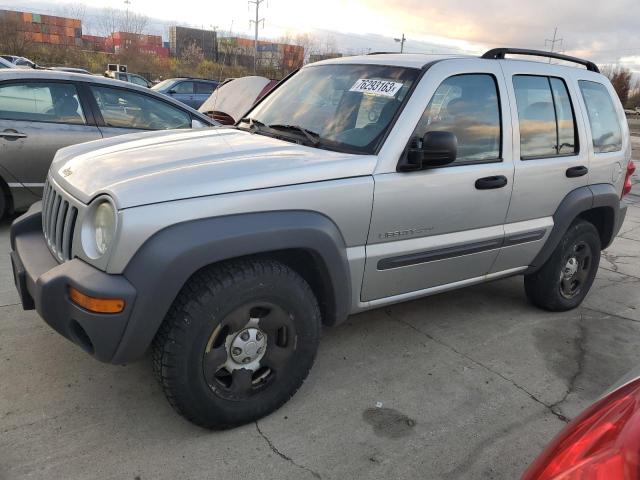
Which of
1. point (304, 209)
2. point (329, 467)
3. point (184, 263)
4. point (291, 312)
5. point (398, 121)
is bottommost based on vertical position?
point (329, 467)

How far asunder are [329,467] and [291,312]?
2.38 ft

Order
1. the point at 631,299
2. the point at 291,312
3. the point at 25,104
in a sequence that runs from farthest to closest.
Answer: the point at 25,104, the point at 631,299, the point at 291,312

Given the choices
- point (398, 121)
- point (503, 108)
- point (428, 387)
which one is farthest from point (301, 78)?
point (428, 387)

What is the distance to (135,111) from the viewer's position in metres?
5.73

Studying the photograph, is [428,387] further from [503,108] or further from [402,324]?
[503,108]

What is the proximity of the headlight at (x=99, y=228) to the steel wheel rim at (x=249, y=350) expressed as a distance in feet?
1.97

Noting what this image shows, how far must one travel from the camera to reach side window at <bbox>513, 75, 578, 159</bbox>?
353cm

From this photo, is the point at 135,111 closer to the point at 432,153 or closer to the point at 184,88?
the point at 432,153

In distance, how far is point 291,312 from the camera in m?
2.59

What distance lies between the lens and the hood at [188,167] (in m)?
2.28

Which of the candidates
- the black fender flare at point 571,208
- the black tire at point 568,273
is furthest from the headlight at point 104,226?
the black tire at point 568,273

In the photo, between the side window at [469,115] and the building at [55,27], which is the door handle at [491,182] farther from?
the building at [55,27]

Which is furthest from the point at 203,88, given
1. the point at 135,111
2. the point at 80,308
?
the point at 80,308

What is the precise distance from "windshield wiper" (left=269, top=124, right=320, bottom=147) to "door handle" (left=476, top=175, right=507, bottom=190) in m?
1.01
